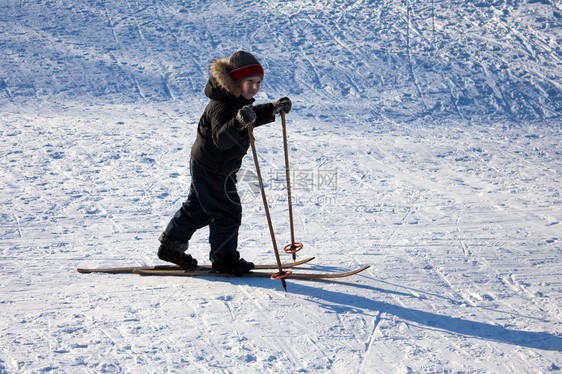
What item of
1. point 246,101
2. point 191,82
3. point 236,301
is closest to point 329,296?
point 236,301

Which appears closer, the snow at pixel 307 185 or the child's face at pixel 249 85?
the snow at pixel 307 185

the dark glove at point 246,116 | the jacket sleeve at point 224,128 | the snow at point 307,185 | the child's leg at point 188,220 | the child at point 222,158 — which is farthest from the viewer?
the child's leg at point 188,220

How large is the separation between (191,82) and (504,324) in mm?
6987

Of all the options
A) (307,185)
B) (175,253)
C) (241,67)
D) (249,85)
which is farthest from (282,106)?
(307,185)

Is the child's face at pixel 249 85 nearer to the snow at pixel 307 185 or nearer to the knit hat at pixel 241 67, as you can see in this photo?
the knit hat at pixel 241 67

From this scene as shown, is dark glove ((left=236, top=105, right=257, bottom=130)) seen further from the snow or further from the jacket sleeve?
the snow

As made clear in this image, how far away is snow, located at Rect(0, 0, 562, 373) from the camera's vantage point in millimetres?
2689

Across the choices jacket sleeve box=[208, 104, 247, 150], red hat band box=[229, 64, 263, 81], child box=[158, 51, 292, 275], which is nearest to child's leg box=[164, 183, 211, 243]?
child box=[158, 51, 292, 275]

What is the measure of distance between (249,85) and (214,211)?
86cm

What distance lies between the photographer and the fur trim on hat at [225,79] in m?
3.17

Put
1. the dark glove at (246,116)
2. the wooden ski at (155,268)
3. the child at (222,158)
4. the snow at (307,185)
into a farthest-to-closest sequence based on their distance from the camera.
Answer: the wooden ski at (155,268), the child at (222,158), the dark glove at (246,116), the snow at (307,185)

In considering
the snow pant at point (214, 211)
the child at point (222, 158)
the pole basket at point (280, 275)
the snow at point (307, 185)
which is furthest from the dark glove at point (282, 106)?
the snow at point (307, 185)

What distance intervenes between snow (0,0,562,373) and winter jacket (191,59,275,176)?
836 millimetres

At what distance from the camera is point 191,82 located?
8.73 metres
